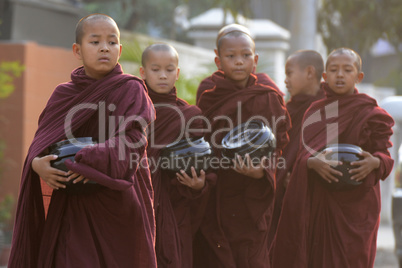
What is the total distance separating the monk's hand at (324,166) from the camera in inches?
219

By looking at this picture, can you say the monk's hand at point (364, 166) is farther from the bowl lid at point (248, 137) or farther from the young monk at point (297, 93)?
the young monk at point (297, 93)

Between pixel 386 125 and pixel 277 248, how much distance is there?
117 cm

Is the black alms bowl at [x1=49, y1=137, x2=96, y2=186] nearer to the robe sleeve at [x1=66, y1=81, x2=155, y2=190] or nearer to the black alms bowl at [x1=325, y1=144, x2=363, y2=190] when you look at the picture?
the robe sleeve at [x1=66, y1=81, x2=155, y2=190]

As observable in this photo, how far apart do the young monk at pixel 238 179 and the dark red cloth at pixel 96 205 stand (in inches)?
55.5

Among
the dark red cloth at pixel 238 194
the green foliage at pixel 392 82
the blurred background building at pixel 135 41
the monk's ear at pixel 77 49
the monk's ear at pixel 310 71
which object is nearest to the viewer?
the monk's ear at pixel 77 49

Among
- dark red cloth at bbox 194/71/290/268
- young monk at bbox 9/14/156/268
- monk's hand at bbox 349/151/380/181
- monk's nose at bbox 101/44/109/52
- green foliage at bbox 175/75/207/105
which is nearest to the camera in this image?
young monk at bbox 9/14/156/268

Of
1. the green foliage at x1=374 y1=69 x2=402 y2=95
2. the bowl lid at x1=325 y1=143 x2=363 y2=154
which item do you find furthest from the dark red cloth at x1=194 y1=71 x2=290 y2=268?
the green foliage at x1=374 y1=69 x2=402 y2=95

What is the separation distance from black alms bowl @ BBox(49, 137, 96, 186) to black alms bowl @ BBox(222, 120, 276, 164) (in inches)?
55.3

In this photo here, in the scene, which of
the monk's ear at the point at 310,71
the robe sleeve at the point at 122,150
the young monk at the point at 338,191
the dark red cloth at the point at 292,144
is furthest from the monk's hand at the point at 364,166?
the robe sleeve at the point at 122,150

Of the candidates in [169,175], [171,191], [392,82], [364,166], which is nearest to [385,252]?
[364,166]

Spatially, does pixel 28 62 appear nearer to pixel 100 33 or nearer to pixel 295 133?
pixel 295 133

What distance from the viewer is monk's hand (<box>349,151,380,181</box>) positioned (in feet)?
18.1

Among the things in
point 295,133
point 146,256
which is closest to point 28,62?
point 295,133

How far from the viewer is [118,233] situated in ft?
14.5
